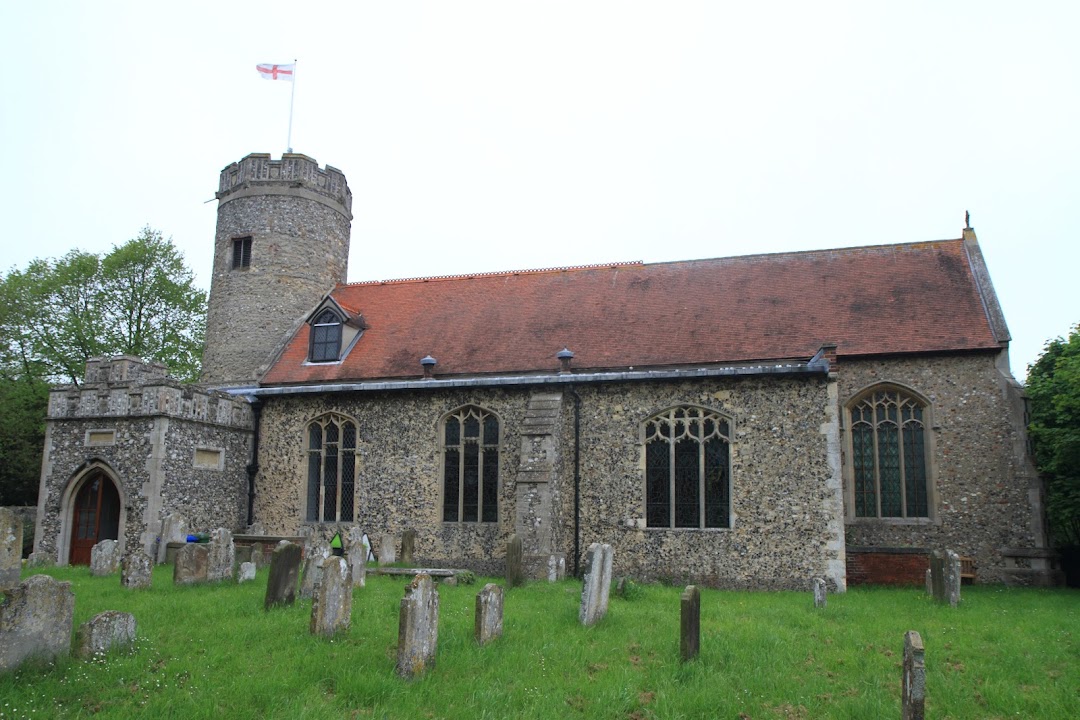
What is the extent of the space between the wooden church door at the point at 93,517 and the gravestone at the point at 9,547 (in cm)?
644

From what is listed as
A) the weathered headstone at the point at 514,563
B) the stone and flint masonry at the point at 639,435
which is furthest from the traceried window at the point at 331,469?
the weathered headstone at the point at 514,563

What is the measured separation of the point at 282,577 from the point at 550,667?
3871 millimetres

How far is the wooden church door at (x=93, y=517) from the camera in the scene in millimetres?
16641

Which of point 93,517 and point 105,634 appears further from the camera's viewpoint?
point 93,517

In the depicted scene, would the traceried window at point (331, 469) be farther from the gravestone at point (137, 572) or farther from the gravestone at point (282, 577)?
the gravestone at point (282, 577)

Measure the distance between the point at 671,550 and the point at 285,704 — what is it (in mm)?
9669

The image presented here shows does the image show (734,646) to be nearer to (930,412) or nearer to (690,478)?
(690,478)

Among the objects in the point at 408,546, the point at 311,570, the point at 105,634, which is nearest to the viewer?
the point at 105,634

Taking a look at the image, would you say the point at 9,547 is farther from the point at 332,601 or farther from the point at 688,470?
the point at 688,470

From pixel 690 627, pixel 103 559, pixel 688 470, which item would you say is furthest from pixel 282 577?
pixel 688 470

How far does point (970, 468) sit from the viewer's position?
16.3 metres

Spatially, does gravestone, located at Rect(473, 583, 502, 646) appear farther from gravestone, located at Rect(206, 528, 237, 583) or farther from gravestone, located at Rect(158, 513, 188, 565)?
gravestone, located at Rect(158, 513, 188, 565)

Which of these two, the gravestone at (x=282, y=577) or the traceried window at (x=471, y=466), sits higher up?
the traceried window at (x=471, y=466)

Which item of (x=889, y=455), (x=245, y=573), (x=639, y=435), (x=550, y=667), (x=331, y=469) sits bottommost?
(x=550, y=667)
